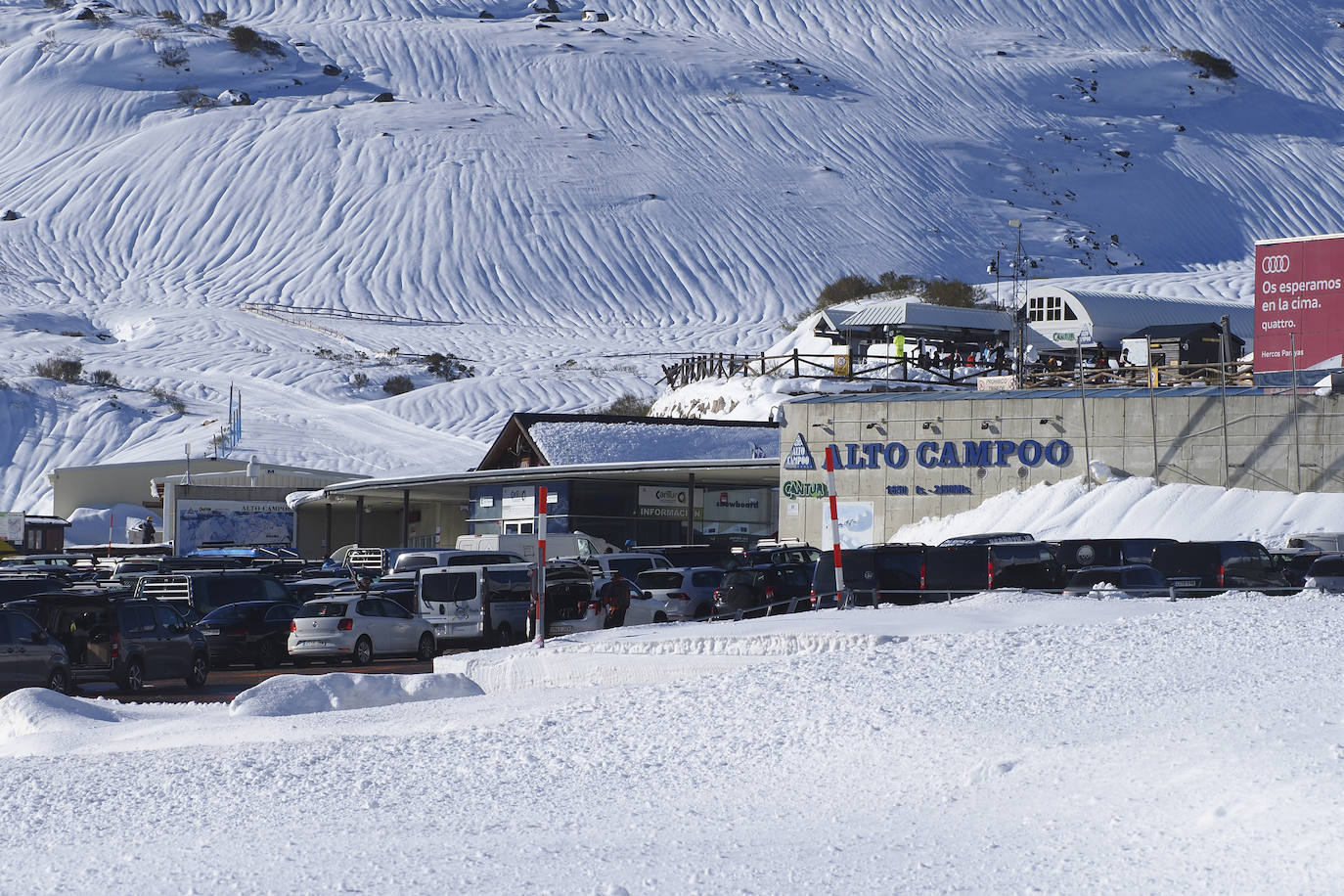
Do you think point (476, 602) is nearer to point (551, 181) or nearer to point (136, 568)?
point (136, 568)

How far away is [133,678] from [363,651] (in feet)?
13.7

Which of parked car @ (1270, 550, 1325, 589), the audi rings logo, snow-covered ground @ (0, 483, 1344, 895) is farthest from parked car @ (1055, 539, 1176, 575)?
the audi rings logo

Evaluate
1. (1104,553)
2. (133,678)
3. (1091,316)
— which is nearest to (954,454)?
(1104,553)

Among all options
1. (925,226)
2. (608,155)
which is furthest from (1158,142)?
(608,155)

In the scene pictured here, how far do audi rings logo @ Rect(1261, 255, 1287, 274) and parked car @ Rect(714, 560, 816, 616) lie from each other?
12.9 metres

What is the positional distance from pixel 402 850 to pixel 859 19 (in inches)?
5815

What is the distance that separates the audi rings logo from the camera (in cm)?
3197

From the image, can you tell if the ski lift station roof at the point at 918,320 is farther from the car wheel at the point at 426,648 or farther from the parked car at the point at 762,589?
the car wheel at the point at 426,648

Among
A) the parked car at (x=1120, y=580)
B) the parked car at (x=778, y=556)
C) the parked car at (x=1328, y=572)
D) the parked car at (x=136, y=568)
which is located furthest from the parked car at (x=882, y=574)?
the parked car at (x=136, y=568)

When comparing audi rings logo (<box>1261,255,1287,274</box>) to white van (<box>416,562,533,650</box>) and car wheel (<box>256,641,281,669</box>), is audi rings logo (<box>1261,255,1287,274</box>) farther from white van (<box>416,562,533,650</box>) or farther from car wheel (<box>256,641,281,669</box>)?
car wheel (<box>256,641,281,669</box>)

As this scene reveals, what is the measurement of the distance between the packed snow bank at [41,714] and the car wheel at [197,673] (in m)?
4.95

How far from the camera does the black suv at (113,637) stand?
19250mm

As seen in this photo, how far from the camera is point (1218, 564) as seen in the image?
21.8 m

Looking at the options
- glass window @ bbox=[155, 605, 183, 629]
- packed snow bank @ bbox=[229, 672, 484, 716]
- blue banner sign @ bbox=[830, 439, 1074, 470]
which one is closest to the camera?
packed snow bank @ bbox=[229, 672, 484, 716]
